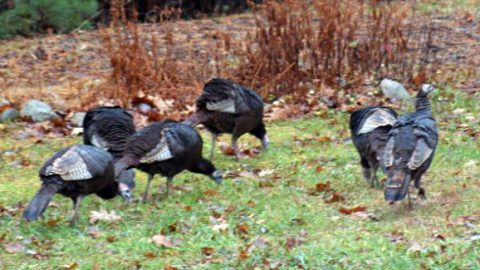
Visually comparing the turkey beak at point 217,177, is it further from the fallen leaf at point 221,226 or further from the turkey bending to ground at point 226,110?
the fallen leaf at point 221,226

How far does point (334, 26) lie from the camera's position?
15062mm

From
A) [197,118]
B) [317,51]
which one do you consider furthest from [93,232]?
[317,51]

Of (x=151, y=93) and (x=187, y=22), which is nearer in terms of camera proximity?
(x=151, y=93)

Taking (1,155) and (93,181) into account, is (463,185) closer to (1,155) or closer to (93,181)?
(93,181)

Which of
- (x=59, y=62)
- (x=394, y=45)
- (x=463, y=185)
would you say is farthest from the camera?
(x=59, y=62)

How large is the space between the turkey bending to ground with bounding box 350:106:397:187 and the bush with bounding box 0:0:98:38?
10585 millimetres

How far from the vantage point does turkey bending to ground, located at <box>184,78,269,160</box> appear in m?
11.7

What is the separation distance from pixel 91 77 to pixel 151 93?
213 centimetres

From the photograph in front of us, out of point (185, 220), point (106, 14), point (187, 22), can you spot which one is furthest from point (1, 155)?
point (106, 14)

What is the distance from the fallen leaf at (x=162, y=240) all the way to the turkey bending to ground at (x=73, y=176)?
896mm

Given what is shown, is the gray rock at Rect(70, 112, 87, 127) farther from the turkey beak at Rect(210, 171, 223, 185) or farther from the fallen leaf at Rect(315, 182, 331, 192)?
the fallen leaf at Rect(315, 182, 331, 192)

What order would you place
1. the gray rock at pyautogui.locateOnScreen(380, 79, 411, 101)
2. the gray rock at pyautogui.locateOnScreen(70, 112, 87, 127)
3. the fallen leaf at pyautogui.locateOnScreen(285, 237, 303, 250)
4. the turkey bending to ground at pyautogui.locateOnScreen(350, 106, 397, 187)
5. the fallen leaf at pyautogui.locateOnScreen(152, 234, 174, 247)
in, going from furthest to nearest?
the gray rock at pyautogui.locateOnScreen(380, 79, 411, 101) < the gray rock at pyautogui.locateOnScreen(70, 112, 87, 127) < the turkey bending to ground at pyautogui.locateOnScreen(350, 106, 397, 187) < the fallen leaf at pyautogui.locateOnScreen(152, 234, 174, 247) < the fallen leaf at pyautogui.locateOnScreen(285, 237, 303, 250)

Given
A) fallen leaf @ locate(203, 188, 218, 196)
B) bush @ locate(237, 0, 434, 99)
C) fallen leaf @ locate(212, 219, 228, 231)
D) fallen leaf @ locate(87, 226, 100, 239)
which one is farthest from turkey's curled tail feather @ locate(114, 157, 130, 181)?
bush @ locate(237, 0, 434, 99)

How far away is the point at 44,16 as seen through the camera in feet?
65.2
